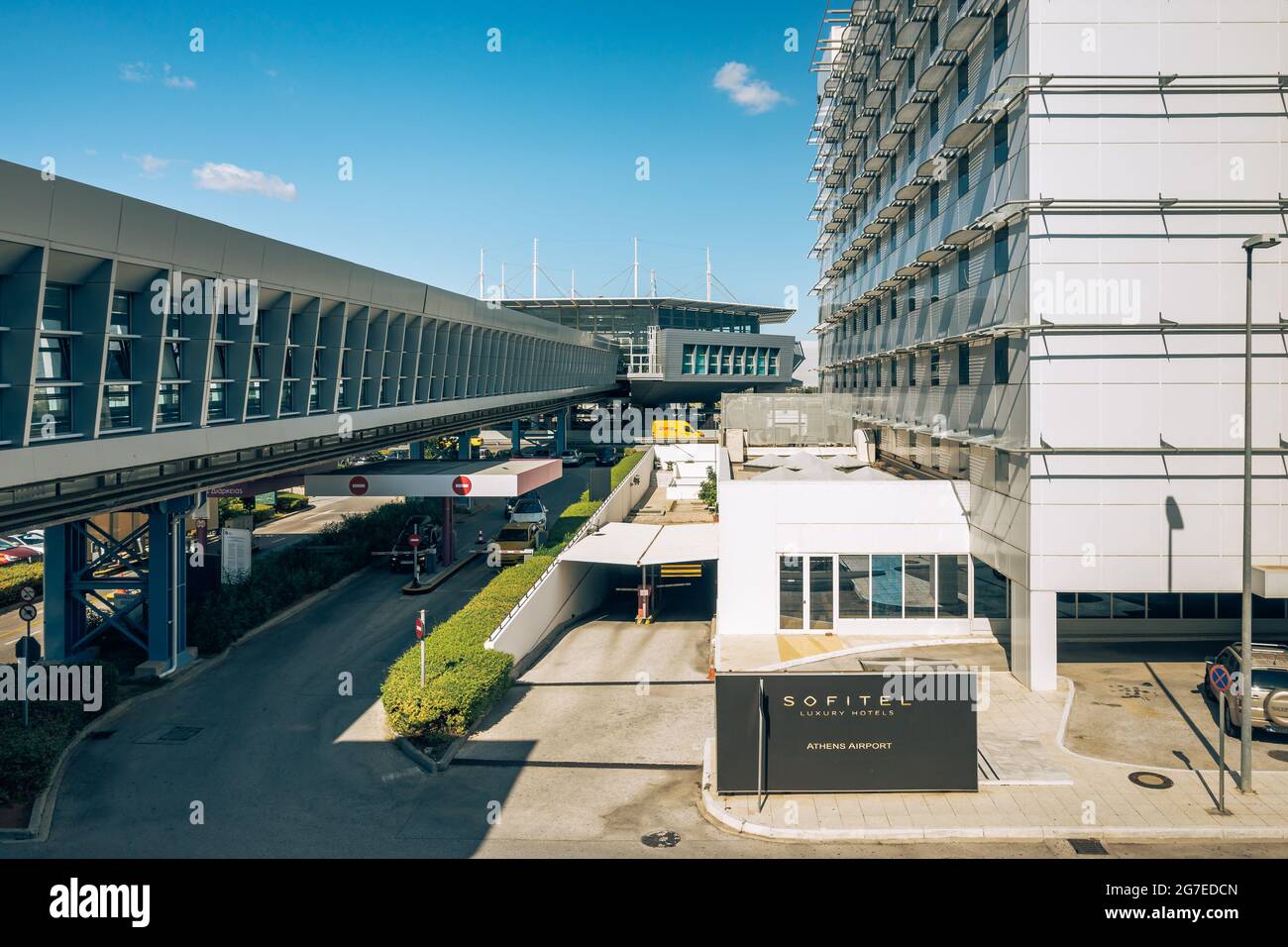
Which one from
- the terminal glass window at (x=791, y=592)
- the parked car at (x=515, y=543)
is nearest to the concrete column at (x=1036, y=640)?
the terminal glass window at (x=791, y=592)

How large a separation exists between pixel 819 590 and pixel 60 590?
60.6 ft

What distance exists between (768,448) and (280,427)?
21839mm

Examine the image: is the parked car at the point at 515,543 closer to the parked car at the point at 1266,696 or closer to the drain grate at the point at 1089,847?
the parked car at the point at 1266,696

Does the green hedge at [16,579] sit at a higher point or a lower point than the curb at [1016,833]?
higher

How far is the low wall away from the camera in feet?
72.5

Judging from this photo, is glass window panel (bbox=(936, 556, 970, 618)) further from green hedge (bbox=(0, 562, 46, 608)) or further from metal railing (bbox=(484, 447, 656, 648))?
green hedge (bbox=(0, 562, 46, 608))

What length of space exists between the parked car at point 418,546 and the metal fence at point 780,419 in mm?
13307

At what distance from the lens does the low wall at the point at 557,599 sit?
22094mm

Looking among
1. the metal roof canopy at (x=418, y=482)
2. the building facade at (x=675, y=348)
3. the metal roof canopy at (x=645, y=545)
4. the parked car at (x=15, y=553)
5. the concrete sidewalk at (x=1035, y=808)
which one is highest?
the building facade at (x=675, y=348)

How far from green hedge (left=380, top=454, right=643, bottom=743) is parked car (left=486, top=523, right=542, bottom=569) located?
936cm

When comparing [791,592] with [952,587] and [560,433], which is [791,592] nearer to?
[952,587]

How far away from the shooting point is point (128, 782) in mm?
15250

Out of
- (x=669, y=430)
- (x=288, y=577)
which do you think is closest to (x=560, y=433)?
(x=669, y=430)

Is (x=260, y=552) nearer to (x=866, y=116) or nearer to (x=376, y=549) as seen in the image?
(x=376, y=549)
